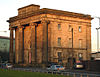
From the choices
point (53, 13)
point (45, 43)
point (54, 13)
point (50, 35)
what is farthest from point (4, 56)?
point (53, 13)

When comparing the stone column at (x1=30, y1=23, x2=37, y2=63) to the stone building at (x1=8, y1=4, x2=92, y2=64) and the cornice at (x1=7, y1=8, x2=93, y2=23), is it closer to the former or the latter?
the stone building at (x1=8, y1=4, x2=92, y2=64)

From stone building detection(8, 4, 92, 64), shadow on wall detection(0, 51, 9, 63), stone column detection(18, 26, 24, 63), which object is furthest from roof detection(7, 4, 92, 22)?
shadow on wall detection(0, 51, 9, 63)

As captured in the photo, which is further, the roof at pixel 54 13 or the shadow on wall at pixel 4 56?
the shadow on wall at pixel 4 56

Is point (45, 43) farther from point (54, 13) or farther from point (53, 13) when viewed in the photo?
point (54, 13)

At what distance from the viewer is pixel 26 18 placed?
89.3 m

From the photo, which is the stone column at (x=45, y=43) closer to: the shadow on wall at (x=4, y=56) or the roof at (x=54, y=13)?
the roof at (x=54, y=13)

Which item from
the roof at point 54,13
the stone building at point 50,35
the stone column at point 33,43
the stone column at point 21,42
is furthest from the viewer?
the stone column at point 21,42

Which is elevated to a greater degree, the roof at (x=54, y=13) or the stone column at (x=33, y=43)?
the roof at (x=54, y=13)

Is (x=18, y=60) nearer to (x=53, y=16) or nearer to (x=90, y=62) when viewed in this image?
(x=53, y=16)

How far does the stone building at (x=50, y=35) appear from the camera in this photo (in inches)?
3199

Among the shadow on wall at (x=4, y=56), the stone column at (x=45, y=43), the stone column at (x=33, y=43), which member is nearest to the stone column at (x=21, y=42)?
the stone column at (x=33, y=43)

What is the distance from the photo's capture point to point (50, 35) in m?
81.4

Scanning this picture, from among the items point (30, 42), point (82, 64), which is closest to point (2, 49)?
point (30, 42)

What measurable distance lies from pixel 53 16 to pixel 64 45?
33.5 feet
